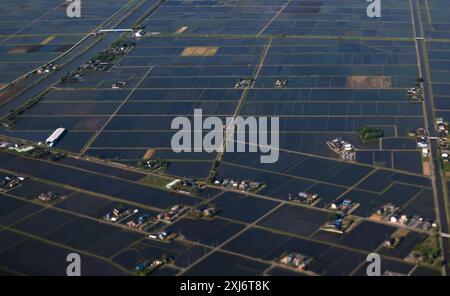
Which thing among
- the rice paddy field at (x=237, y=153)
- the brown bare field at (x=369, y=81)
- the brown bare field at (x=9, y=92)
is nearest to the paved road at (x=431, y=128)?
the rice paddy field at (x=237, y=153)

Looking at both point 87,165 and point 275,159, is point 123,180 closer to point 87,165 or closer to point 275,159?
point 87,165

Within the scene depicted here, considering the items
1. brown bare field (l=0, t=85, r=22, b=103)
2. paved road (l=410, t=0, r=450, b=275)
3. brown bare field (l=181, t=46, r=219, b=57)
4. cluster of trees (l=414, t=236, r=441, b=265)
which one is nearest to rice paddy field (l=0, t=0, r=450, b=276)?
paved road (l=410, t=0, r=450, b=275)

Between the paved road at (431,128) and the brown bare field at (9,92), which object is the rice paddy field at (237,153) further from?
the brown bare field at (9,92)

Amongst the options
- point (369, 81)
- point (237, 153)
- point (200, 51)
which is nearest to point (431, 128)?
point (369, 81)

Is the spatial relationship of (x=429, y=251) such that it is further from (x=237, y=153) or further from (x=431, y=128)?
(x=431, y=128)

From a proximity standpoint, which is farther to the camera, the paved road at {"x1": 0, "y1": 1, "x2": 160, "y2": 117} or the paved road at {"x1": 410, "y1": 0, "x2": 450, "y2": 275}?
the paved road at {"x1": 0, "y1": 1, "x2": 160, "y2": 117}

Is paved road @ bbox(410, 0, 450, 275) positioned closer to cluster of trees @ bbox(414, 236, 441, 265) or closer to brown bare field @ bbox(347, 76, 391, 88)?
cluster of trees @ bbox(414, 236, 441, 265)
